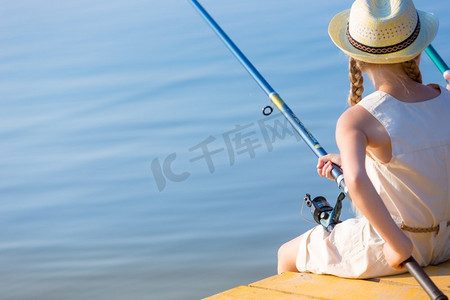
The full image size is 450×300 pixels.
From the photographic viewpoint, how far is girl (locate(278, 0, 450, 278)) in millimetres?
2143

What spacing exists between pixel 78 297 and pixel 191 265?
0.45 m

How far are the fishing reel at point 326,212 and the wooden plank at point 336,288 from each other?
15 centimetres

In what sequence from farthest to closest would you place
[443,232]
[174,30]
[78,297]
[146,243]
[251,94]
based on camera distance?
1. [174,30]
2. [251,94]
3. [146,243]
4. [78,297]
5. [443,232]

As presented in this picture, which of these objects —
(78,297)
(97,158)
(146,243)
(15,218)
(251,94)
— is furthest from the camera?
(251,94)

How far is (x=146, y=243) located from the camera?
13.9 ft

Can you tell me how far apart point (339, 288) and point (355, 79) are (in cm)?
48

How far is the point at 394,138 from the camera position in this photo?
2.19 meters

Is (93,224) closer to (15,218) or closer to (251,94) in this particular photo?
(15,218)

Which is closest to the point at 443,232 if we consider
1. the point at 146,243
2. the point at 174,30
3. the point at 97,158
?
the point at 146,243

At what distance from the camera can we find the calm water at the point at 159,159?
4.05 meters

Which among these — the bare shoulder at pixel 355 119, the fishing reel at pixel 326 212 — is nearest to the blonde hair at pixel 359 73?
the bare shoulder at pixel 355 119

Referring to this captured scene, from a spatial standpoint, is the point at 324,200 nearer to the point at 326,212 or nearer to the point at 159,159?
the point at 326,212

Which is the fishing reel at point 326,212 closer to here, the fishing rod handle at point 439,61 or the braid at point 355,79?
the braid at point 355,79

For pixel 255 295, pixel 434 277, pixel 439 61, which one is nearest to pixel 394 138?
pixel 434 277
